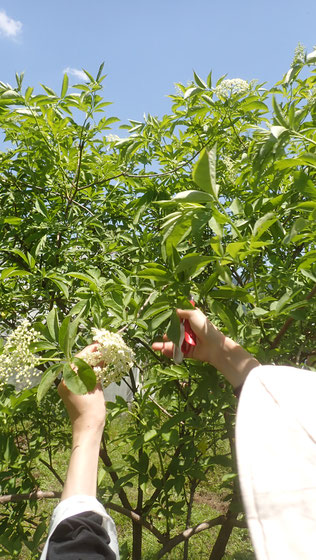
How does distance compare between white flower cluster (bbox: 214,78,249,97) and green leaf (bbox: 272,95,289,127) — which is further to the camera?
white flower cluster (bbox: 214,78,249,97)

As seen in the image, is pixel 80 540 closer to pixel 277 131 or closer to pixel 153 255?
pixel 277 131

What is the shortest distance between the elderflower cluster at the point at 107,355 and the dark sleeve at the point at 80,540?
358 millimetres

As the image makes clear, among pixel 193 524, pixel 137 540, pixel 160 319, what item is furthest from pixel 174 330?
pixel 193 524

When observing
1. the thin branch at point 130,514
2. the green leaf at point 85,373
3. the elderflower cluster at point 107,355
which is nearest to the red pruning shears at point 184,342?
the elderflower cluster at point 107,355

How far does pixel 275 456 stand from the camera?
0.59m

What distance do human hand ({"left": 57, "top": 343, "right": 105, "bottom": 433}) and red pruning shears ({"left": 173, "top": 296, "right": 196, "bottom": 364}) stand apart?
0.23 metres

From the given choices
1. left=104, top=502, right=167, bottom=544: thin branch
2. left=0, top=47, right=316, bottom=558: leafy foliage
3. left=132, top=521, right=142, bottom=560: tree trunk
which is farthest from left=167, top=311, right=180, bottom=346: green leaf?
left=132, top=521, right=142, bottom=560: tree trunk

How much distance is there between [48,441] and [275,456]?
73.3 inches

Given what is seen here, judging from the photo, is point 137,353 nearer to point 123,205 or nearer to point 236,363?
point 123,205

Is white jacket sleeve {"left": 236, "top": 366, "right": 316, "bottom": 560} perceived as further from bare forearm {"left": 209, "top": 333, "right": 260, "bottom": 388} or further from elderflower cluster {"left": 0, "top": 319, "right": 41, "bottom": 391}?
elderflower cluster {"left": 0, "top": 319, "right": 41, "bottom": 391}

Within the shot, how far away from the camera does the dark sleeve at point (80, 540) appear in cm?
83

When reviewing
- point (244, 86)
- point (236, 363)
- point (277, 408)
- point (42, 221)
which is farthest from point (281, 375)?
point (244, 86)

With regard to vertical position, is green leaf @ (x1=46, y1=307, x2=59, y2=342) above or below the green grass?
above

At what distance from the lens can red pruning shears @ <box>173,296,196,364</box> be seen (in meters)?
1.18
